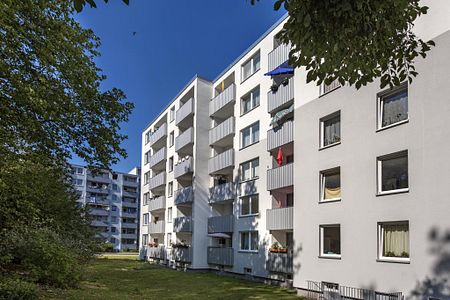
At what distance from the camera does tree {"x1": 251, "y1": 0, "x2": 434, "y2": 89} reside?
5.71 metres

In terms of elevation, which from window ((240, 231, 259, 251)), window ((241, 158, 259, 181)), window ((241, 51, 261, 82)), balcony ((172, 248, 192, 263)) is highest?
window ((241, 51, 261, 82))

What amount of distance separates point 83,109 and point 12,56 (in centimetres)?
299

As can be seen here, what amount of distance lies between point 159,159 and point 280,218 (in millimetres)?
25940

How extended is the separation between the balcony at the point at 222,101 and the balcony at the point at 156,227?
14672 millimetres

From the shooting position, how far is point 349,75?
677cm

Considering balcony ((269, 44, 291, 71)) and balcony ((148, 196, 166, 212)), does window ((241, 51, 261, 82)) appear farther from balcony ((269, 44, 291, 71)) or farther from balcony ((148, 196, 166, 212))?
balcony ((148, 196, 166, 212))

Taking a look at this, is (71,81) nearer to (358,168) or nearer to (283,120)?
(358,168)

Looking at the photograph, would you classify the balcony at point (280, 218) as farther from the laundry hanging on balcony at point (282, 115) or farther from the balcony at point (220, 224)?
the balcony at point (220, 224)

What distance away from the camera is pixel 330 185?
19562 millimetres

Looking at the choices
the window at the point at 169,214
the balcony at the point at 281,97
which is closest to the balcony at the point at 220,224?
the balcony at the point at 281,97

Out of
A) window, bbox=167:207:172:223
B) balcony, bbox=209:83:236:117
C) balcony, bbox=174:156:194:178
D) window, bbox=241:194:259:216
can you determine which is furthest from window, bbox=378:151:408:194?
window, bbox=167:207:172:223

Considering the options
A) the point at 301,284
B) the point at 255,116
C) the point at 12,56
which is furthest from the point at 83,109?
the point at 255,116

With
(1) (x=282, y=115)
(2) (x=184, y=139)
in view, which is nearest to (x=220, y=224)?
(2) (x=184, y=139)

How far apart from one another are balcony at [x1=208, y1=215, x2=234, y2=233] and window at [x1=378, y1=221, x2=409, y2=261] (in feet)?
49.5
